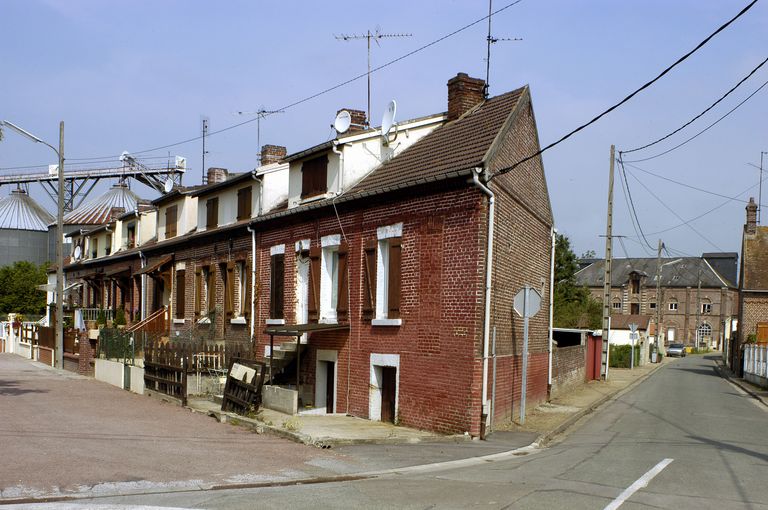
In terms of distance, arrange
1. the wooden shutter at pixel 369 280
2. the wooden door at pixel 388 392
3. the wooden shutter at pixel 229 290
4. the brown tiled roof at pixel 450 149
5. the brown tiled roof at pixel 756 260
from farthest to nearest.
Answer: the brown tiled roof at pixel 756 260, the wooden shutter at pixel 229 290, the wooden shutter at pixel 369 280, the wooden door at pixel 388 392, the brown tiled roof at pixel 450 149

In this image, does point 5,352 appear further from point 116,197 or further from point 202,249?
point 116,197

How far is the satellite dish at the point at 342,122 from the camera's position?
74.5 ft

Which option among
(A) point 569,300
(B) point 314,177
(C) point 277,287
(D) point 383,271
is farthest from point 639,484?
(A) point 569,300

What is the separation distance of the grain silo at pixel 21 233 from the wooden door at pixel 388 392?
76067mm

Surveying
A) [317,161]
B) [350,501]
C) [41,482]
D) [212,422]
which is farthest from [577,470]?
[317,161]

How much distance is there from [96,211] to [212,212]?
48.0 m

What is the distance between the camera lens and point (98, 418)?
1694 cm

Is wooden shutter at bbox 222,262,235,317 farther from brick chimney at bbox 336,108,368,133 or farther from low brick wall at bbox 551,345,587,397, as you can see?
low brick wall at bbox 551,345,587,397

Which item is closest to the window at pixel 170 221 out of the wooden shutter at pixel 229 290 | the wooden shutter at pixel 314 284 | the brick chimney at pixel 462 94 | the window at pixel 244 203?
the window at pixel 244 203

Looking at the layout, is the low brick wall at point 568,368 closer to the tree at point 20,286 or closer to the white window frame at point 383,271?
the white window frame at point 383,271

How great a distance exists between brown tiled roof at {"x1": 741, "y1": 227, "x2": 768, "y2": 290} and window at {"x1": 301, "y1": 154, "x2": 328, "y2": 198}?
115 feet

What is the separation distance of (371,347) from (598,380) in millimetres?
18583

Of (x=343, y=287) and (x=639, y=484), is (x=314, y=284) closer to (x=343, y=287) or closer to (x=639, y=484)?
(x=343, y=287)

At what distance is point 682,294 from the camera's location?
347ft
